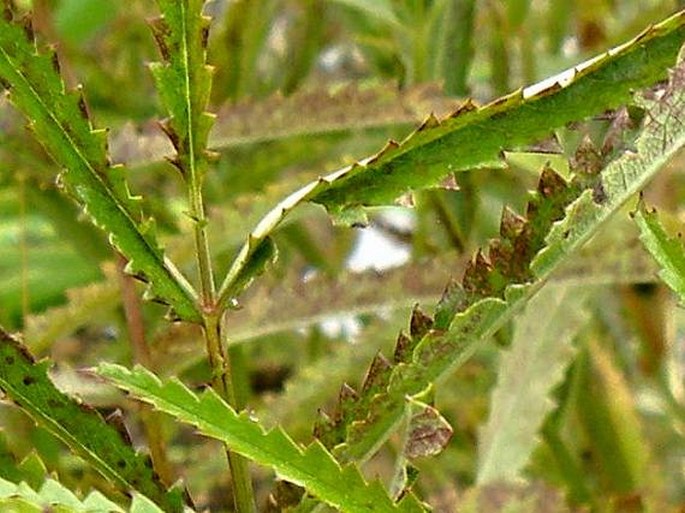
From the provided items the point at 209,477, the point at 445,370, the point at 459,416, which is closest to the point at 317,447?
the point at 445,370

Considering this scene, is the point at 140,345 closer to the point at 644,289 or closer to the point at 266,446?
the point at 266,446

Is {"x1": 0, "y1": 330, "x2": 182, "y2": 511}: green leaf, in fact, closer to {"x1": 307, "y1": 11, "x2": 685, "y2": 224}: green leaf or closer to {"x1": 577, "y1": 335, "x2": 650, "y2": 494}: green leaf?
{"x1": 307, "y1": 11, "x2": 685, "y2": 224}: green leaf

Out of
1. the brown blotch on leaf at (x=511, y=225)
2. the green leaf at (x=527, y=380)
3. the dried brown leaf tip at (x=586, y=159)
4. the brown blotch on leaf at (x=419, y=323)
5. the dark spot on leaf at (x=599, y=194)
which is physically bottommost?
the green leaf at (x=527, y=380)

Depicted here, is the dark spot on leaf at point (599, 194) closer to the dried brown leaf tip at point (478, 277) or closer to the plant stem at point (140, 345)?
the dried brown leaf tip at point (478, 277)

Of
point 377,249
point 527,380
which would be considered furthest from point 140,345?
point 377,249

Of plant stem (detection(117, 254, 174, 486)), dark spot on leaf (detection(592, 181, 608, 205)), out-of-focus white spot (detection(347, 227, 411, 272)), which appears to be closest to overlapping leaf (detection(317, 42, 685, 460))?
dark spot on leaf (detection(592, 181, 608, 205))

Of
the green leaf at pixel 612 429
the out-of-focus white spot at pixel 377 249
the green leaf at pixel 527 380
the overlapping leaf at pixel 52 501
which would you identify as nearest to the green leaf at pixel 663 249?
the overlapping leaf at pixel 52 501
